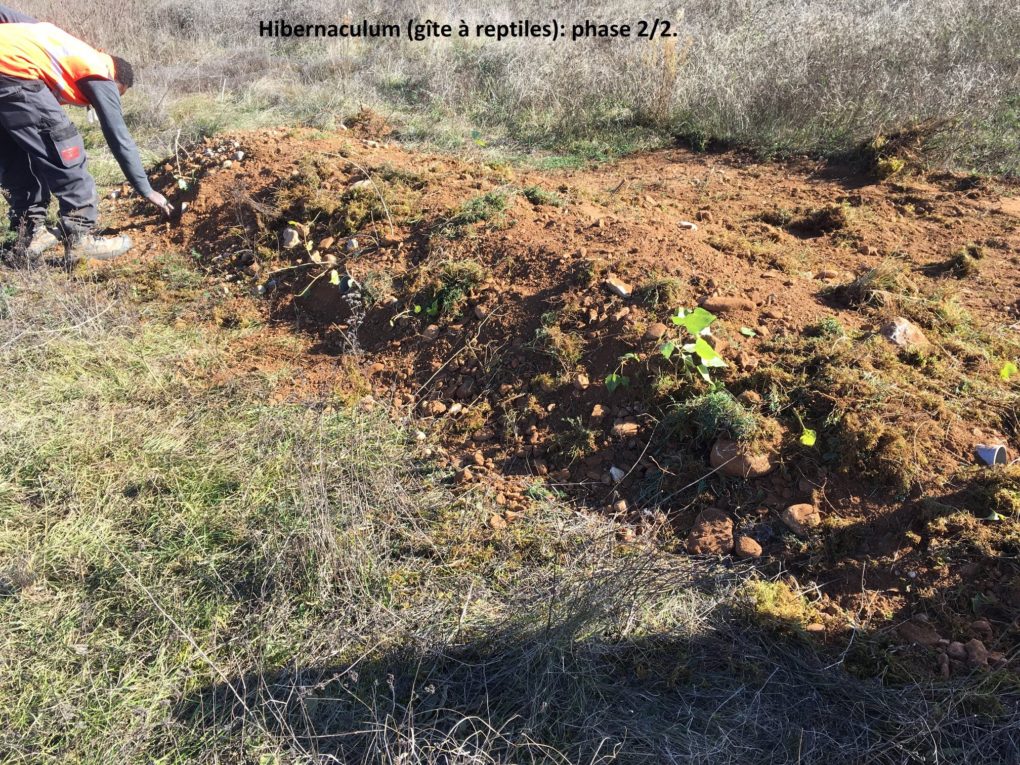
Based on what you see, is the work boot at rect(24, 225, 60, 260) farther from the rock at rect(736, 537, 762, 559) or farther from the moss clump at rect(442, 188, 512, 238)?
the rock at rect(736, 537, 762, 559)

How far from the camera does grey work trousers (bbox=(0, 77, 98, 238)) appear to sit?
12.9 ft

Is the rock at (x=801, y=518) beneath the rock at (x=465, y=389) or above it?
beneath

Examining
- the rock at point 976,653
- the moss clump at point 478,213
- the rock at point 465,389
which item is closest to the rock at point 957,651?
the rock at point 976,653

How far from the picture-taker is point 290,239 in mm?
4359

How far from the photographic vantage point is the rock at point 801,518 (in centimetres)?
239

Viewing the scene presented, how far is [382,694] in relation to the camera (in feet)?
6.46

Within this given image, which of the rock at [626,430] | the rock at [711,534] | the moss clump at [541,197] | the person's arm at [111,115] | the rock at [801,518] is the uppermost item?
the person's arm at [111,115]

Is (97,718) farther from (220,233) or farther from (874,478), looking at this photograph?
(220,233)

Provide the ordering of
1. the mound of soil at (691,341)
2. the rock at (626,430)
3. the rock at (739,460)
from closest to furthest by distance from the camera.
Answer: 1. the mound of soil at (691,341)
2. the rock at (739,460)
3. the rock at (626,430)

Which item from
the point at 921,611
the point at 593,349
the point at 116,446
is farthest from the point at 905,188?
the point at 116,446

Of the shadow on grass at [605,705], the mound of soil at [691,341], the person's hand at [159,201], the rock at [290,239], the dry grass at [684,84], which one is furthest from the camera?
the dry grass at [684,84]

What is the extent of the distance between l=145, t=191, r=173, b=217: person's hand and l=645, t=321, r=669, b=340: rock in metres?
3.71

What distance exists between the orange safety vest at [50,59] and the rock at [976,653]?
537cm

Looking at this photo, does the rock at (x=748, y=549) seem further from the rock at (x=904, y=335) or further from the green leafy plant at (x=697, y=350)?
the rock at (x=904, y=335)
